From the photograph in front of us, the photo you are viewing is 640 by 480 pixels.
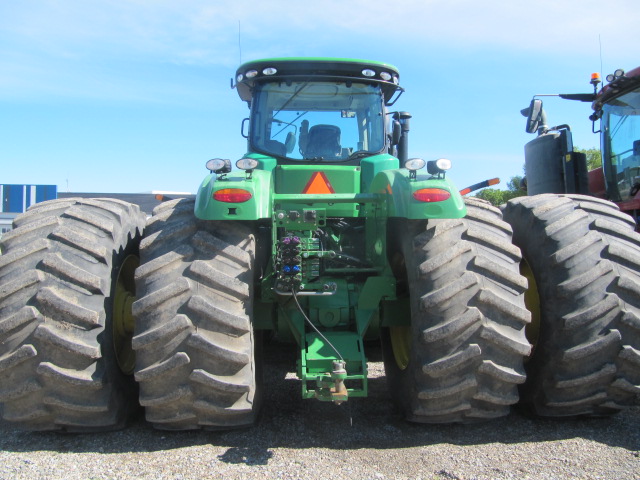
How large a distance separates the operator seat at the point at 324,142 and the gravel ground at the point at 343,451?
2126 mm

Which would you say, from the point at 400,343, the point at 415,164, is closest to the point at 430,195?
the point at 415,164

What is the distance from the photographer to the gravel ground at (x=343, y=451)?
10.7ft

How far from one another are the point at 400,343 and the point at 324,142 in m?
1.80

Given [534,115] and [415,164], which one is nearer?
[415,164]

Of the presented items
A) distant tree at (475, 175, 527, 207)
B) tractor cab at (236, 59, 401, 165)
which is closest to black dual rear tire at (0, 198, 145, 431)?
tractor cab at (236, 59, 401, 165)

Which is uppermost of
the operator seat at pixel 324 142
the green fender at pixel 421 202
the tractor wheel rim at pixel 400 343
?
the operator seat at pixel 324 142

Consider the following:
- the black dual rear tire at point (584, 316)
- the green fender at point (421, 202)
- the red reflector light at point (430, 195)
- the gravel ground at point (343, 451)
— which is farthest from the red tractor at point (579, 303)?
the red reflector light at point (430, 195)

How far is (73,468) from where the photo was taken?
3.32 m

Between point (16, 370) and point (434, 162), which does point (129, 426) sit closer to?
point (16, 370)

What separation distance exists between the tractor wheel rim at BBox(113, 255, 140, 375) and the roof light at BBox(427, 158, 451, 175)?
7.08 feet

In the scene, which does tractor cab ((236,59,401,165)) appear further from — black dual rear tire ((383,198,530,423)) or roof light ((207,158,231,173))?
black dual rear tire ((383,198,530,423))

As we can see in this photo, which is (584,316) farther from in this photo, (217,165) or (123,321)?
(123,321)

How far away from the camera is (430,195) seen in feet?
12.1

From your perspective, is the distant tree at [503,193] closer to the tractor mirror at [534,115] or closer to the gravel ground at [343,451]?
the tractor mirror at [534,115]
